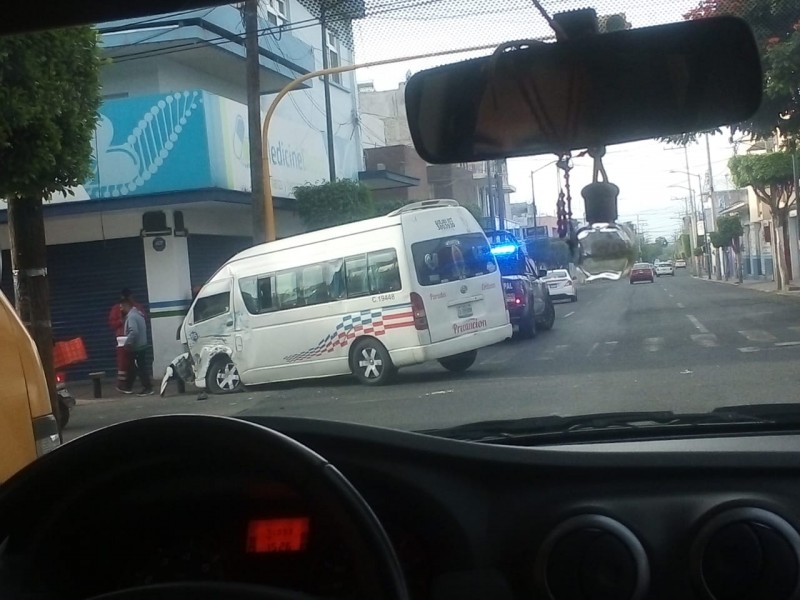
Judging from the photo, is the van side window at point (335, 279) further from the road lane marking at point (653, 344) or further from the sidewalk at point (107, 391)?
the road lane marking at point (653, 344)

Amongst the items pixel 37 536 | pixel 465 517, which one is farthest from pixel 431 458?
pixel 37 536

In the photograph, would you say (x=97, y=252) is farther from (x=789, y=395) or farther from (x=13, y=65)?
(x=789, y=395)

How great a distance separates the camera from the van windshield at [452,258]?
5.73 metres

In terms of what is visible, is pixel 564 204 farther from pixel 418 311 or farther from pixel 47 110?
pixel 47 110

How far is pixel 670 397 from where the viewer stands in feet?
19.9

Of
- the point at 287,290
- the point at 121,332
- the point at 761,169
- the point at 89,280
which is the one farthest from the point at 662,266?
the point at 89,280

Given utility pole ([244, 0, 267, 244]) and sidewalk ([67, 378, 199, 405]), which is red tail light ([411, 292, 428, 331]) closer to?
utility pole ([244, 0, 267, 244])

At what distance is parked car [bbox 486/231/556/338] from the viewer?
538 cm

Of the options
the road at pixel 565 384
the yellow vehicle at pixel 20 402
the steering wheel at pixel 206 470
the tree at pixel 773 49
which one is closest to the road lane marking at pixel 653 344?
the road at pixel 565 384

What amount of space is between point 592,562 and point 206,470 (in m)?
0.97

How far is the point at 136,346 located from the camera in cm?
1014

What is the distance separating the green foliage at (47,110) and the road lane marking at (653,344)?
4.55m

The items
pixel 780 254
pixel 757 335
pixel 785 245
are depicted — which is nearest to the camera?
pixel 757 335

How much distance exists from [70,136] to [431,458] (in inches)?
216
